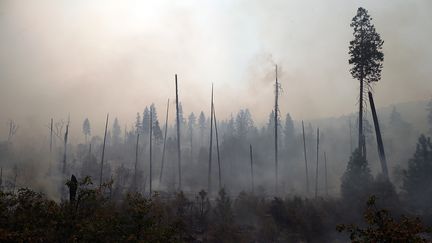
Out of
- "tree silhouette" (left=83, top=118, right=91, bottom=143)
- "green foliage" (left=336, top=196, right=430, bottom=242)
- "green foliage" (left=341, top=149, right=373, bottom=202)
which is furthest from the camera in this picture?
"tree silhouette" (left=83, top=118, right=91, bottom=143)

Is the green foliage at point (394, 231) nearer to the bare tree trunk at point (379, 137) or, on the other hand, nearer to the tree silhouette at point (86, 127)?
the bare tree trunk at point (379, 137)

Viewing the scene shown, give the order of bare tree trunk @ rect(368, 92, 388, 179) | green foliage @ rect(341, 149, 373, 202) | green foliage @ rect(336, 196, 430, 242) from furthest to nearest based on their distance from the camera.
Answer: green foliage @ rect(341, 149, 373, 202), bare tree trunk @ rect(368, 92, 388, 179), green foliage @ rect(336, 196, 430, 242)

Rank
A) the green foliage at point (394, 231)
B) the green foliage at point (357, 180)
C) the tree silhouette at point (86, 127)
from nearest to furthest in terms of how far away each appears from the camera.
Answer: the green foliage at point (394, 231), the green foliage at point (357, 180), the tree silhouette at point (86, 127)

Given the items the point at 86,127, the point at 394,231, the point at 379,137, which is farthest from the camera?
the point at 86,127

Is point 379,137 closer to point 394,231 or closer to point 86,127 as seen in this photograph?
point 394,231

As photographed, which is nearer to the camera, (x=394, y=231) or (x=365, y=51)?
(x=394, y=231)

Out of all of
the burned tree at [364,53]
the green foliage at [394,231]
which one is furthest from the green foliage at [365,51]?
the green foliage at [394,231]

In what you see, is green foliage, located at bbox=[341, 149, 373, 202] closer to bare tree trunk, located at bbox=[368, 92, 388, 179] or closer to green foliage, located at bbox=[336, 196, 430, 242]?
bare tree trunk, located at bbox=[368, 92, 388, 179]

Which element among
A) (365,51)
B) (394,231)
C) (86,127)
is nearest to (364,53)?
(365,51)

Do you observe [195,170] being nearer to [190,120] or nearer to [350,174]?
[350,174]

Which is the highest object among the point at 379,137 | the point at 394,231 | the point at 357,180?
the point at 379,137

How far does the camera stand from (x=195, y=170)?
72.9 meters

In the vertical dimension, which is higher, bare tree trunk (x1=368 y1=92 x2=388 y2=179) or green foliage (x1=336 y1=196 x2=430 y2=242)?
bare tree trunk (x1=368 y1=92 x2=388 y2=179)

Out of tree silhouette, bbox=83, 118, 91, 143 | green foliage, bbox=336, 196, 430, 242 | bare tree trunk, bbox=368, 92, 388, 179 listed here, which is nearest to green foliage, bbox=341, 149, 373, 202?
bare tree trunk, bbox=368, 92, 388, 179
